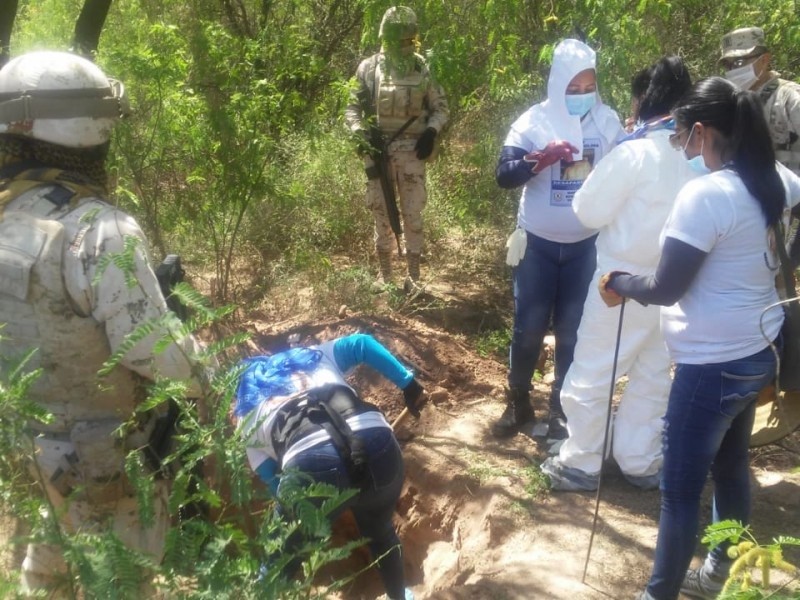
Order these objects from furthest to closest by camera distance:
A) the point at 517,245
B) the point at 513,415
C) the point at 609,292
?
the point at 513,415
the point at 517,245
the point at 609,292

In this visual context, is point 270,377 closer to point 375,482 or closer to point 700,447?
point 375,482

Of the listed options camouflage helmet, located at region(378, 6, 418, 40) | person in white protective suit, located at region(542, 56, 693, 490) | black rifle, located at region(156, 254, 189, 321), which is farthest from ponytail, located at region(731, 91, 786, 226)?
camouflage helmet, located at region(378, 6, 418, 40)

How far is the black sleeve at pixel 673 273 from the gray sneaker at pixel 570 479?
133 centimetres

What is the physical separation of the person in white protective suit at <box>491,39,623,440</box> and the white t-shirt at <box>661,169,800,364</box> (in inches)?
50.3

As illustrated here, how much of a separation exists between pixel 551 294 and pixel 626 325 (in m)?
0.63

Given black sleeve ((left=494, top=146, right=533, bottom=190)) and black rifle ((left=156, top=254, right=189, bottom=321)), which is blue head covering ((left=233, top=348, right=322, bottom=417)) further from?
black sleeve ((left=494, top=146, right=533, bottom=190))

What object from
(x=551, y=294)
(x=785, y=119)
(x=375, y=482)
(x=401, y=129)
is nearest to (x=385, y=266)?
(x=401, y=129)

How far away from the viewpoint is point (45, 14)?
708 centimetres

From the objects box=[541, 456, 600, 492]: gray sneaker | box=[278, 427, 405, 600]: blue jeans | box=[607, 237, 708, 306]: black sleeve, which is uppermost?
box=[607, 237, 708, 306]: black sleeve

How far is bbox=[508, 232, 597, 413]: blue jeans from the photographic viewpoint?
12.4 ft

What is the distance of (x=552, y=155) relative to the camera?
360 centimetres

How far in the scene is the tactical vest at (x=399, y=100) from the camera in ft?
19.1

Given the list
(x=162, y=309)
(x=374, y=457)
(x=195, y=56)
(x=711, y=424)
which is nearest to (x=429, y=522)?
(x=374, y=457)

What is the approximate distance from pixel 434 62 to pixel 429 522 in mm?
2694
